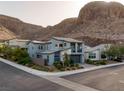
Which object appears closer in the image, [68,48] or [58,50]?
[58,50]

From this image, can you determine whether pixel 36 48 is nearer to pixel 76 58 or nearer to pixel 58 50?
A: pixel 58 50

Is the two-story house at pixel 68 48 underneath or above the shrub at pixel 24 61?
above

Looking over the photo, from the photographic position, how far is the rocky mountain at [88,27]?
9450 centimetres

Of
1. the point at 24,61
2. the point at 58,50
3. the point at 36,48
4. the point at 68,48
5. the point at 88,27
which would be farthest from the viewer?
the point at 88,27

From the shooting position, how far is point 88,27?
115 metres

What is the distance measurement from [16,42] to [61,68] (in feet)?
115

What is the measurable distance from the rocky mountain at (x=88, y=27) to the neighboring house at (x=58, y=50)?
39.5 metres

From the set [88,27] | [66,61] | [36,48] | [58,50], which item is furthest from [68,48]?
[88,27]

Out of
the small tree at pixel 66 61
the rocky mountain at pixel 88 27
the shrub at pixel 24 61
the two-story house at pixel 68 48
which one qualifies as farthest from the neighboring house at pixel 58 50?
the rocky mountain at pixel 88 27

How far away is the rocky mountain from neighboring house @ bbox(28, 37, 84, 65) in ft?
129

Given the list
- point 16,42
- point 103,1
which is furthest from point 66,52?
point 103,1

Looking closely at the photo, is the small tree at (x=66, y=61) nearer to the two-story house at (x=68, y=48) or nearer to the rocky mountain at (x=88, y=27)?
the two-story house at (x=68, y=48)

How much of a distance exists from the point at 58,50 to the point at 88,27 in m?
78.2

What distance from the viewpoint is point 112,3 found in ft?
493
